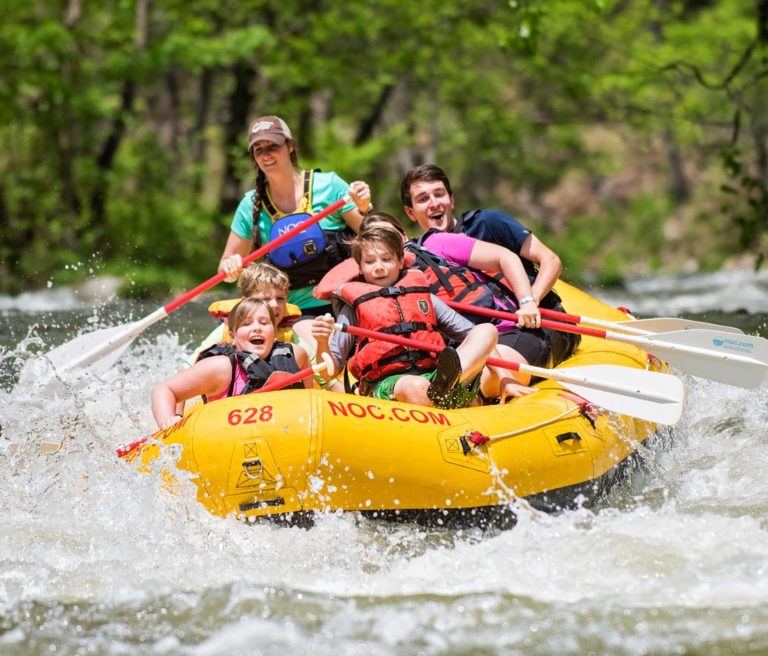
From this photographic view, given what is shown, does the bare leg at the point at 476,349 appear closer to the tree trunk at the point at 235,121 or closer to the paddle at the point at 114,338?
the paddle at the point at 114,338

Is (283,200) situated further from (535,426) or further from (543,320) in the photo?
(535,426)

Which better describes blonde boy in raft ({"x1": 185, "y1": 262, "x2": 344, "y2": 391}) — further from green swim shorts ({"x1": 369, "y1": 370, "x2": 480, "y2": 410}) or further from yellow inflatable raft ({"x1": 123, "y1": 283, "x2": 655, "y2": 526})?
yellow inflatable raft ({"x1": 123, "y1": 283, "x2": 655, "y2": 526})

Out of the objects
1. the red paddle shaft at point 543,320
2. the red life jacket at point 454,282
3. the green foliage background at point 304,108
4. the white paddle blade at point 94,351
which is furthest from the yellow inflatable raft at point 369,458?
the green foliage background at point 304,108

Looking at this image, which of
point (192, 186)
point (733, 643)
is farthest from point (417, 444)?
point (192, 186)

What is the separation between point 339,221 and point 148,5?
30.3 feet

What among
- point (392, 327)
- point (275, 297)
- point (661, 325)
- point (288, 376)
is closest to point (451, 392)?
point (392, 327)

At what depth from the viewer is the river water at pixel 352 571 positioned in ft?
10.2

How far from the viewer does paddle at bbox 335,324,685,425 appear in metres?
4.43

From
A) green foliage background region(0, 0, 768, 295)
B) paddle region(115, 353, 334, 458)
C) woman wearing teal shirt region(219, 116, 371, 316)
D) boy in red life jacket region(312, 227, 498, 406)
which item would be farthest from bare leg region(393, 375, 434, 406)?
green foliage background region(0, 0, 768, 295)

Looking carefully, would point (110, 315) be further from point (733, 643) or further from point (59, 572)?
point (733, 643)

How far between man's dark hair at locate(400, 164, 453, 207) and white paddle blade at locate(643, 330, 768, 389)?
1.17 m

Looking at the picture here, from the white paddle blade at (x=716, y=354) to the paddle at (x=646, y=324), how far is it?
0.21 ft

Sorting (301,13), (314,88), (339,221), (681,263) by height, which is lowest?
(681,263)

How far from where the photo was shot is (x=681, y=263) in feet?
60.5
